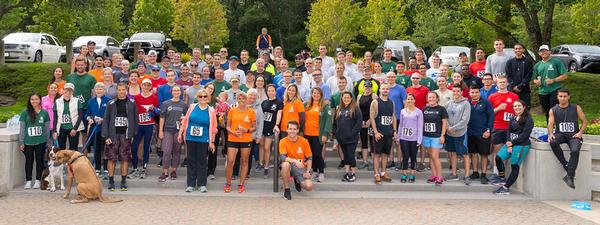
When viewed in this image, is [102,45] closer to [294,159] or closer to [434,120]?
[294,159]

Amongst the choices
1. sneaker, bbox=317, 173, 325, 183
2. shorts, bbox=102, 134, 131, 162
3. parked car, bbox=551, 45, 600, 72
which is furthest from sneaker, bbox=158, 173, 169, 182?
parked car, bbox=551, 45, 600, 72

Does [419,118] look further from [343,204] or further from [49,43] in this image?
[49,43]

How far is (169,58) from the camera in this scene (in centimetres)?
1316

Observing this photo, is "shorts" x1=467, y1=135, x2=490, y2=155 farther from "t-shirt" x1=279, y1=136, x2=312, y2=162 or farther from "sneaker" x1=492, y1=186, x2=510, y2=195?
"t-shirt" x1=279, y1=136, x2=312, y2=162

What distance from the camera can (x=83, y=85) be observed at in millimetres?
11023

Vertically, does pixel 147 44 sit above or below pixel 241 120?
above

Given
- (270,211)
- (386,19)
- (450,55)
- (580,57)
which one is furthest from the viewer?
(386,19)

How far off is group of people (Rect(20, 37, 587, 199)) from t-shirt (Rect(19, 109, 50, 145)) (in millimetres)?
18

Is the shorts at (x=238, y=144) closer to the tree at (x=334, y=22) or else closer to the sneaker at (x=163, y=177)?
the sneaker at (x=163, y=177)

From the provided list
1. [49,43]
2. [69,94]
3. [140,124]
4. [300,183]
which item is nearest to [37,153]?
[69,94]

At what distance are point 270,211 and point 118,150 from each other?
10.1ft

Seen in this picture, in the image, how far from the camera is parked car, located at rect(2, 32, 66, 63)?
2231cm

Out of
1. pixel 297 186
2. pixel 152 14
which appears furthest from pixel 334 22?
pixel 297 186

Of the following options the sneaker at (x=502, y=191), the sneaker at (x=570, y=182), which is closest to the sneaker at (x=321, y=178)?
the sneaker at (x=502, y=191)
